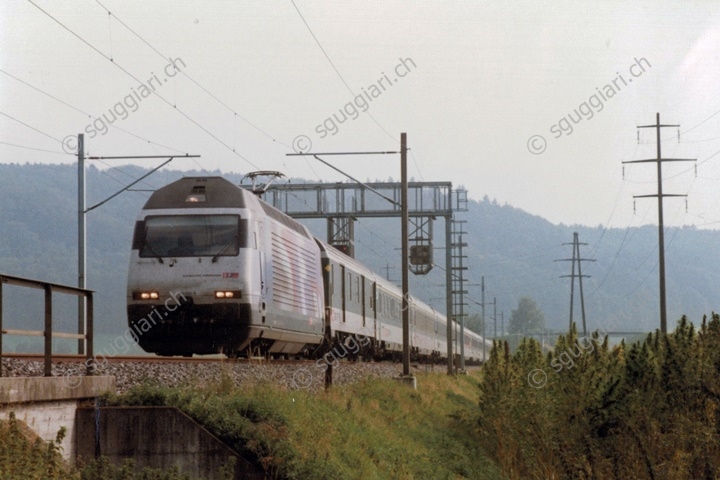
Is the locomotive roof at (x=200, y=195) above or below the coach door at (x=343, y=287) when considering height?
above

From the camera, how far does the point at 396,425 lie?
65.9ft

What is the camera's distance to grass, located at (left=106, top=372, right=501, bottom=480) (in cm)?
1299

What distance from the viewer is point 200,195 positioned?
70.3 ft

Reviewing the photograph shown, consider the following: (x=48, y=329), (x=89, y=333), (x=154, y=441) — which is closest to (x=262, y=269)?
(x=89, y=333)

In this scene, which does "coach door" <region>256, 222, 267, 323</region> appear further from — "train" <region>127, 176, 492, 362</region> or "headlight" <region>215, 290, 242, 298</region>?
"headlight" <region>215, 290, 242, 298</region>

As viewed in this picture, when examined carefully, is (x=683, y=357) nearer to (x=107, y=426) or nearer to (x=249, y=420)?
(x=249, y=420)

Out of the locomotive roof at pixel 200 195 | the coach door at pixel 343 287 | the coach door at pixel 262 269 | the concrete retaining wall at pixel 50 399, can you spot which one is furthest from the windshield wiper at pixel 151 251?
the coach door at pixel 343 287

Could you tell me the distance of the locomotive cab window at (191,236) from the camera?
813 inches

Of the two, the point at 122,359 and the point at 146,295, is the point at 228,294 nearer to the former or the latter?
the point at 146,295

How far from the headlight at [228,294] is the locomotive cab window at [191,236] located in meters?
0.74

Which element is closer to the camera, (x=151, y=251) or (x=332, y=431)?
(x=332, y=431)

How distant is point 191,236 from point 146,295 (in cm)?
143

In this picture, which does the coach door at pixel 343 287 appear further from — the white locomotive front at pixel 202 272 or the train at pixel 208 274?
the white locomotive front at pixel 202 272

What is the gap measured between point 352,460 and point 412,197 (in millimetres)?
33081
